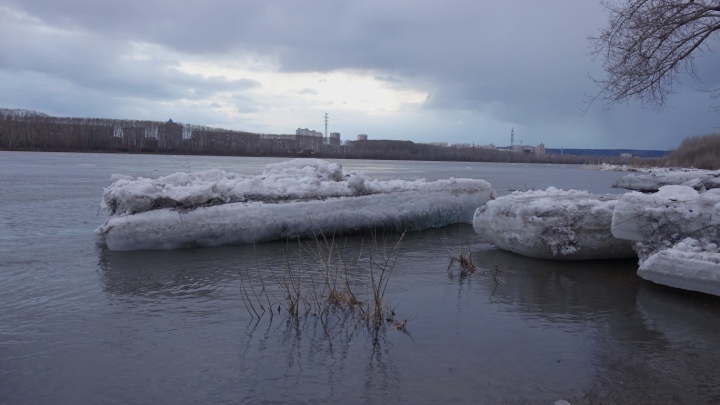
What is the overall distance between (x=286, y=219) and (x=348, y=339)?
17.5 ft

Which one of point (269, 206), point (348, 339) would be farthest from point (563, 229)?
point (269, 206)

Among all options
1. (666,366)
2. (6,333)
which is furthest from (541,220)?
(6,333)

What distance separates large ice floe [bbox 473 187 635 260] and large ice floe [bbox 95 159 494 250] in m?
3.26

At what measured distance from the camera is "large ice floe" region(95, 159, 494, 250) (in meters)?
9.17

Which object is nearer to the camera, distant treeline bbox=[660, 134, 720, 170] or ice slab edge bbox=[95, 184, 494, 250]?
ice slab edge bbox=[95, 184, 494, 250]

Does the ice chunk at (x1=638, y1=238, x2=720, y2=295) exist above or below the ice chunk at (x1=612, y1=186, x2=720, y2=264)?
below

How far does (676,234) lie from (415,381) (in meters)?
4.93

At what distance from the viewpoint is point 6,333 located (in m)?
5.14

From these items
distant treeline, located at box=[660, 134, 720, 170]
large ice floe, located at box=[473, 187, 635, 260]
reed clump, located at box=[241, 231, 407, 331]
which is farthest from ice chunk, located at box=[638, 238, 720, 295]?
distant treeline, located at box=[660, 134, 720, 170]

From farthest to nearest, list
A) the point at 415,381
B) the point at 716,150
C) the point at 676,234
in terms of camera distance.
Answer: the point at 716,150
the point at 676,234
the point at 415,381

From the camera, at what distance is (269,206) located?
10.1m

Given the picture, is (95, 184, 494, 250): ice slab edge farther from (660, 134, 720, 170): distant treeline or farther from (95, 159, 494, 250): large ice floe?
(660, 134, 720, 170): distant treeline

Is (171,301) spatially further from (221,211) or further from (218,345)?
(221,211)

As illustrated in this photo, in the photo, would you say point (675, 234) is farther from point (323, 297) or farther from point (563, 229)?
point (323, 297)
